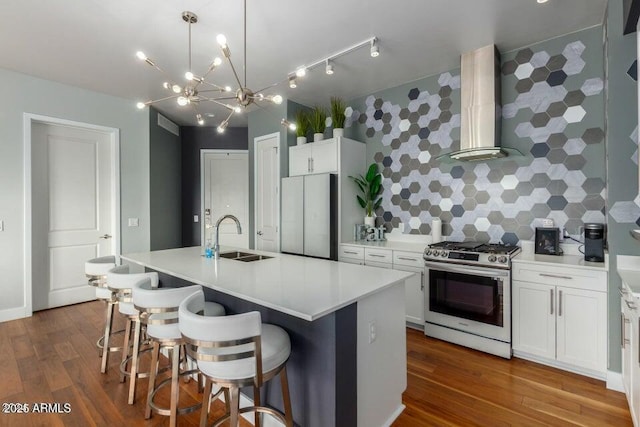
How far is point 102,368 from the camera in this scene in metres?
2.50

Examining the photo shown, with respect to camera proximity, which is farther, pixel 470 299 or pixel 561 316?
pixel 470 299

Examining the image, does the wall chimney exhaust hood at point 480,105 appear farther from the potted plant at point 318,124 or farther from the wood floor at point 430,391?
the wood floor at point 430,391

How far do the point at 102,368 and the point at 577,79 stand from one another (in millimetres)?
4771

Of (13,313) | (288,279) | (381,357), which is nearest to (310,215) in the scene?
(288,279)

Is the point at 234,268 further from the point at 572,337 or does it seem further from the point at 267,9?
the point at 572,337

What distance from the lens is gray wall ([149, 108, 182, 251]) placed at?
16.0ft

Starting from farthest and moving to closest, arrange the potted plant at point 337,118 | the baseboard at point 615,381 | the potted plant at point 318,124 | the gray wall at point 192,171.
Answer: the gray wall at point 192,171, the potted plant at point 318,124, the potted plant at point 337,118, the baseboard at point 615,381

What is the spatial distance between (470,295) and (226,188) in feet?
15.2

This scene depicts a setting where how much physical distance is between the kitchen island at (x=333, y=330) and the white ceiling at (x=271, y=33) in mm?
2072

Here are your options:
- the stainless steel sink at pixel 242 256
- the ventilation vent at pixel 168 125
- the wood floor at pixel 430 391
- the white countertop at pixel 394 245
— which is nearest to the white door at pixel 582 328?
the wood floor at pixel 430 391

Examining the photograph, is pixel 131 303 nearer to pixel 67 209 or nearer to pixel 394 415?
pixel 394 415

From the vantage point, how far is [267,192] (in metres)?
4.79

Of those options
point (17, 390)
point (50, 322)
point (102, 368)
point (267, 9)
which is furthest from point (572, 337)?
point (50, 322)

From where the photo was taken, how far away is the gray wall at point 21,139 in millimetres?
3635
